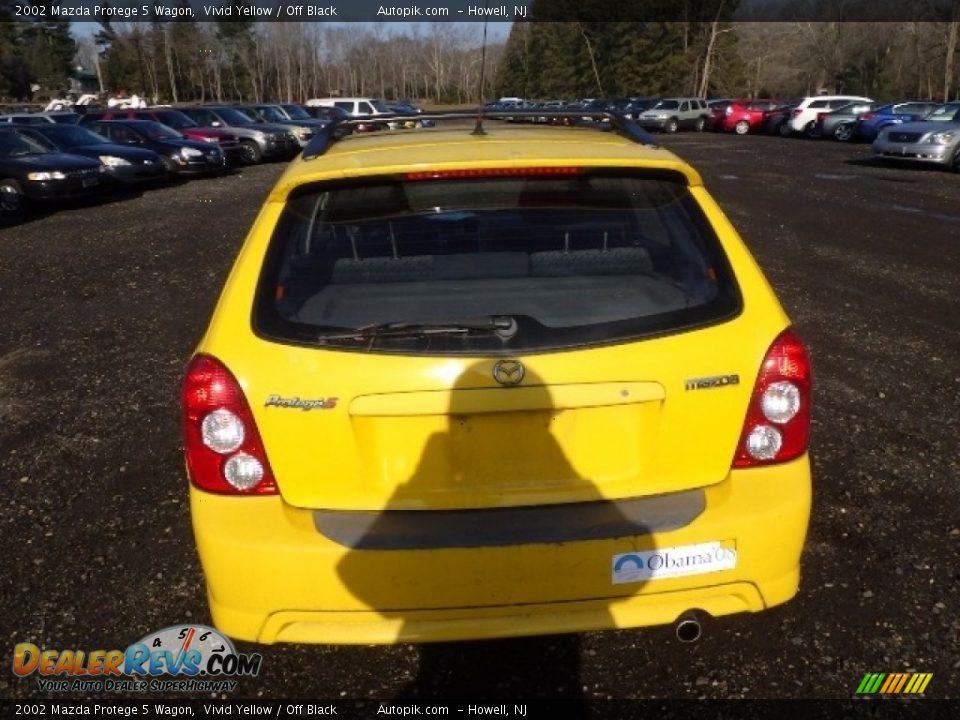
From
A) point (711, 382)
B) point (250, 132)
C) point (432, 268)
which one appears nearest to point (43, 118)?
point (250, 132)

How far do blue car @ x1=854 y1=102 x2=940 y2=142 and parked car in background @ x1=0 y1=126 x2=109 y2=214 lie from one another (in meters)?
25.4

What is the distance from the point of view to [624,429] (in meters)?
2.25

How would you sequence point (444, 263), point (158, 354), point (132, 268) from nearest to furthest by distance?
point (444, 263)
point (158, 354)
point (132, 268)

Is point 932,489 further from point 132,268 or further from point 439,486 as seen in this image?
point 132,268

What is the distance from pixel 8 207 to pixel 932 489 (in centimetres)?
1498

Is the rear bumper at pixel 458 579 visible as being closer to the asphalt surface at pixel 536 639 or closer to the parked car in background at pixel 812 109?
the asphalt surface at pixel 536 639

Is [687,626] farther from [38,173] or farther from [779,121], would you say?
[779,121]

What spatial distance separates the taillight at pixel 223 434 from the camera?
7.35ft

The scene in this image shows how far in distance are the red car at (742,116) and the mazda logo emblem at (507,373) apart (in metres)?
39.8

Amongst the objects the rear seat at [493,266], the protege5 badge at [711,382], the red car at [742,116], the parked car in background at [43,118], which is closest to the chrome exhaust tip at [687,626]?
the protege5 badge at [711,382]

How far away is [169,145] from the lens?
773 inches

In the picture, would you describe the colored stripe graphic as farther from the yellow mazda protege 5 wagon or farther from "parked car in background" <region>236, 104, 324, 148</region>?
"parked car in background" <region>236, 104, 324, 148</region>

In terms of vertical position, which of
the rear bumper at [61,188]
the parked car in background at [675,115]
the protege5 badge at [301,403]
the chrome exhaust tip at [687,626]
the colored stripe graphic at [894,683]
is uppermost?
the protege5 badge at [301,403]

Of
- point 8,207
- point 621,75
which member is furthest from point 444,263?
point 621,75
